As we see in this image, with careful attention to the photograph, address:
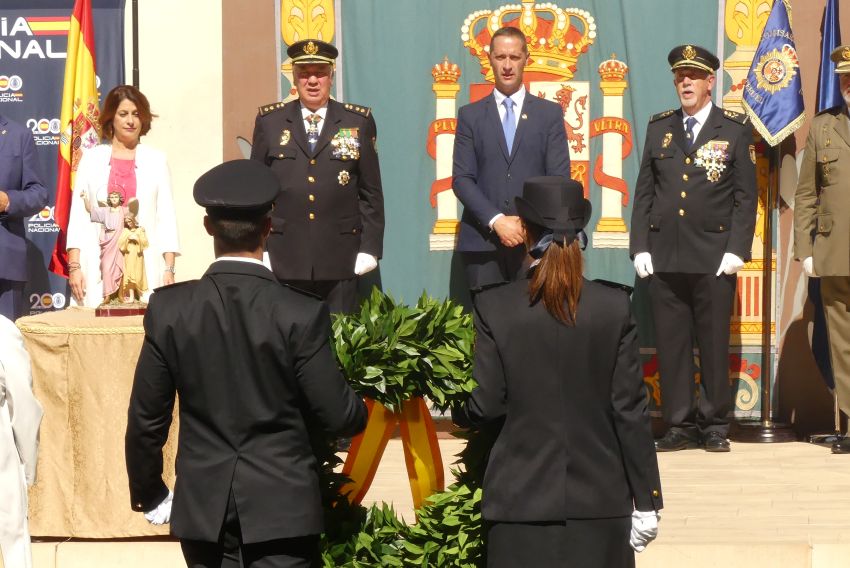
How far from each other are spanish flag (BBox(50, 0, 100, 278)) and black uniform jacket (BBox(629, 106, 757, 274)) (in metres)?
3.16

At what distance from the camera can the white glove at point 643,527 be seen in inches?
170

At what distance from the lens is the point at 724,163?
26.5 ft

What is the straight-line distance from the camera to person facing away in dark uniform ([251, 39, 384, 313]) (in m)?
7.91

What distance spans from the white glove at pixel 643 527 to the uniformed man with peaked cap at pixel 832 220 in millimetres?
3998

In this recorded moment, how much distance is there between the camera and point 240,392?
13.1 ft

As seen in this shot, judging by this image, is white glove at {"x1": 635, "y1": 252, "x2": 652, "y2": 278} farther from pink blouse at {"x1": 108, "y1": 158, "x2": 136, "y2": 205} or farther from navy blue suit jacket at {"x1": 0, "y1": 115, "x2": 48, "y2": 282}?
navy blue suit jacket at {"x1": 0, "y1": 115, "x2": 48, "y2": 282}

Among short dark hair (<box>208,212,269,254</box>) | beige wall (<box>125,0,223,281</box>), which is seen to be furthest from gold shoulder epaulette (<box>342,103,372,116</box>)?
short dark hair (<box>208,212,269,254</box>)

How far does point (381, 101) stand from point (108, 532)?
3504 millimetres

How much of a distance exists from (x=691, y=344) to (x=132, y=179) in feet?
10.3

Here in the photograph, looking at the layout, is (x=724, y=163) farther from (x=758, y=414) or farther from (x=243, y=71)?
(x=243, y=71)

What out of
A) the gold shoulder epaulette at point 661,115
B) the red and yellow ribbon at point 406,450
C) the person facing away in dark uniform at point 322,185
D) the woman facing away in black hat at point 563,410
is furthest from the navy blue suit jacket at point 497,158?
the woman facing away in black hat at point 563,410

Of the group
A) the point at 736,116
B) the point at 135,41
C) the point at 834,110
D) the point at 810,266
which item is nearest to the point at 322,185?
the point at 135,41

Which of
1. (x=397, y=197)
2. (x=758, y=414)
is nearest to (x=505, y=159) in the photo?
(x=397, y=197)

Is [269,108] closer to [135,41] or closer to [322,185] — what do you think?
[322,185]
